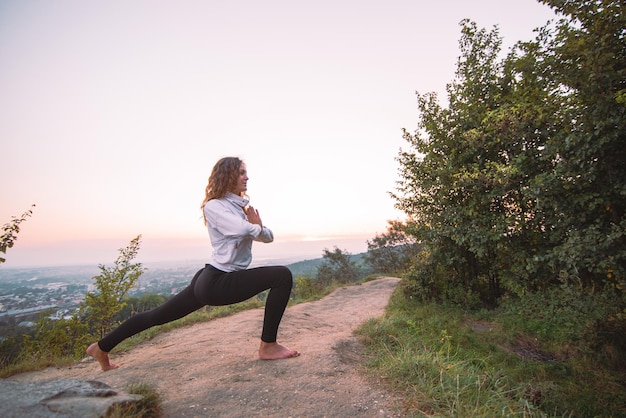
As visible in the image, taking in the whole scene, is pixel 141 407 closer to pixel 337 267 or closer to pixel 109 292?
pixel 109 292

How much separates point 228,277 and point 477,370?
2715 millimetres

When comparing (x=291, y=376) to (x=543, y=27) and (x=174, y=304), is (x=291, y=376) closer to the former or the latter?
(x=174, y=304)

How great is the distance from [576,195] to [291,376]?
6.17m

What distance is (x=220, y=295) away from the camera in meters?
3.00

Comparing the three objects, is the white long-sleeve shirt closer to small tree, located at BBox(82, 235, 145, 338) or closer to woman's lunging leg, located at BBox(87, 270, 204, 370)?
woman's lunging leg, located at BBox(87, 270, 204, 370)

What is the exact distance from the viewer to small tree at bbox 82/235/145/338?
626 centimetres

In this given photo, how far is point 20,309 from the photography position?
944cm

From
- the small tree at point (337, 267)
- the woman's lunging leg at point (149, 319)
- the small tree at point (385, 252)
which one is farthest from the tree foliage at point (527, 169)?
the small tree at point (337, 267)

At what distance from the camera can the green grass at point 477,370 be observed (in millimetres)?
2346

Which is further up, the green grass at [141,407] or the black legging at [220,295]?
the black legging at [220,295]

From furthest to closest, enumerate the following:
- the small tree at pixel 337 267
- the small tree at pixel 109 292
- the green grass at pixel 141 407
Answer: the small tree at pixel 337 267 → the small tree at pixel 109 292 → the green grass at pixel 141 407

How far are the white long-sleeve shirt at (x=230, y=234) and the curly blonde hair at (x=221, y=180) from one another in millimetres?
137

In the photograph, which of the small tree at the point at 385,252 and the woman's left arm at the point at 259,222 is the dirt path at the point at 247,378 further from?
the small tree at the point at 385,252

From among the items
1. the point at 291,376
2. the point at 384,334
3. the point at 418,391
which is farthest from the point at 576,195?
the point at 291,376
